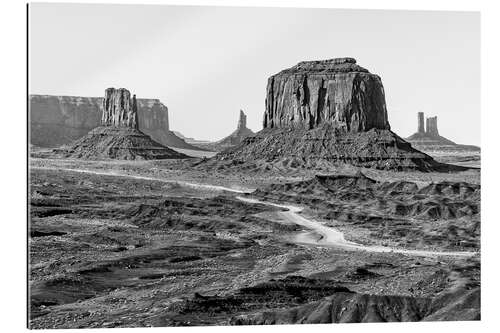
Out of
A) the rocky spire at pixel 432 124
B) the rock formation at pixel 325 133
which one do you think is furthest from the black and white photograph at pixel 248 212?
the rock formation at pixel 325 133

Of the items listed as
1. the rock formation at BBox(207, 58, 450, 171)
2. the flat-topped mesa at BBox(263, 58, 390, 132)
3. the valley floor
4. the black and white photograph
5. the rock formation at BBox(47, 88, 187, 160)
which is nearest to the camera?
the valley floor

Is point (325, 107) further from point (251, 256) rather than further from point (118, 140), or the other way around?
point (251, 256)

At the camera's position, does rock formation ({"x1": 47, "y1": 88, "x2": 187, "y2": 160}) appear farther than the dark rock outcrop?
Yes

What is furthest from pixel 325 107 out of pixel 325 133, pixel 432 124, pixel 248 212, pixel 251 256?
pixel 251 256

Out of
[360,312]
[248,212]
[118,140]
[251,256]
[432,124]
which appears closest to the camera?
[360,312]

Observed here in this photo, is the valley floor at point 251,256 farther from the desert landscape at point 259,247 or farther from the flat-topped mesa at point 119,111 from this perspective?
the flat-topped mesa at point 119,111

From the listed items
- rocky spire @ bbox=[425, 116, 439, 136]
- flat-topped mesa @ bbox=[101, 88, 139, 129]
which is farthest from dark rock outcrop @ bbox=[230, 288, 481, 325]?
flat-topped mesa @ bbox=[101, 88, 139, 129]

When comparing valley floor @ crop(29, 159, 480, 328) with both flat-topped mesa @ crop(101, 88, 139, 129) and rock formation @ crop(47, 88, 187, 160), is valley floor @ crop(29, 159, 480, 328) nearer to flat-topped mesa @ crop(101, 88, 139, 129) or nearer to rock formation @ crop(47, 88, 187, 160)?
rock formation @ crop(47, 88, 187, 160)
